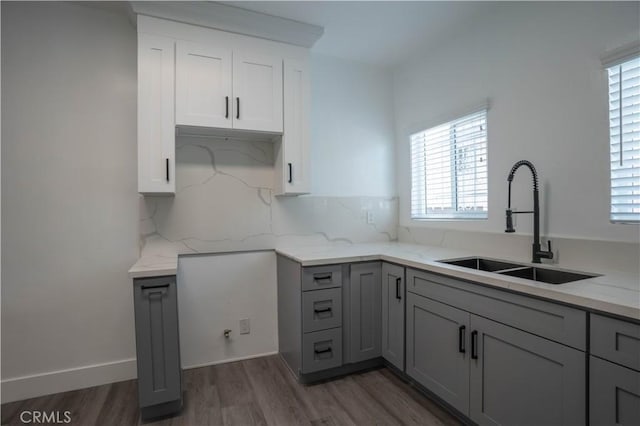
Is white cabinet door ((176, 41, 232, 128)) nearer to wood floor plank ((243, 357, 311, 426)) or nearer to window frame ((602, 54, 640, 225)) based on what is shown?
wood floor plank ((243, 357, 311, 426))

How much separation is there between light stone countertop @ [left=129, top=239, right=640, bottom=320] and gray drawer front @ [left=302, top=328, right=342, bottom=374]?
492mm

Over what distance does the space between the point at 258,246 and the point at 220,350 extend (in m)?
0.85

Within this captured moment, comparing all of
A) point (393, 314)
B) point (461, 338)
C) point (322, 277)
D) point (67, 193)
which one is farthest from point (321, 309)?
point (67, 193)

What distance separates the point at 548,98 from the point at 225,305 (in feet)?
8.44

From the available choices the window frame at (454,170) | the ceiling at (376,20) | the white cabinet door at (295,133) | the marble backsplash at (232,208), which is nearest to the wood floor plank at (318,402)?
the marble backsplash at (232,208)

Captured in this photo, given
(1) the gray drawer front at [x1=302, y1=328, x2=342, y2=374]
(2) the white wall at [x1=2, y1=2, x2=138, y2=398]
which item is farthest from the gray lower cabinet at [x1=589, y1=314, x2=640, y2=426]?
(2) the white wall at [x1=2, y1=2, x2=138, y2=398]

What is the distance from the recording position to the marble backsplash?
2357mm

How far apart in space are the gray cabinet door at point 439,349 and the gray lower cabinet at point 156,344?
4.65 ft

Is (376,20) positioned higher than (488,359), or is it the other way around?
(376,20)

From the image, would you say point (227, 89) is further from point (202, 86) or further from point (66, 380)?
point (66, 380)

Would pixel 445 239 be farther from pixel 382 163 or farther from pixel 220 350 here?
pixel 220 350

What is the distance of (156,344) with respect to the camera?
1.77 metres

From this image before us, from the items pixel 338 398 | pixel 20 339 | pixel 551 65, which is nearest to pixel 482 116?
pixel 551 65

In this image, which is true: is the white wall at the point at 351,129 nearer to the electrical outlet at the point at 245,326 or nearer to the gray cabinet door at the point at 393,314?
the gray cabinet door at the point at 393,314
